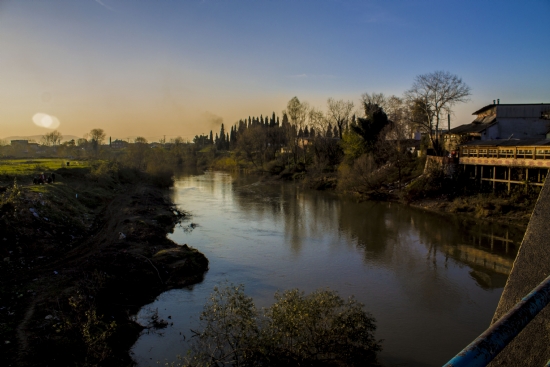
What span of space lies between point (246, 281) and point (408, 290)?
19.3 ft

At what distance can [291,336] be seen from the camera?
838 centimetres

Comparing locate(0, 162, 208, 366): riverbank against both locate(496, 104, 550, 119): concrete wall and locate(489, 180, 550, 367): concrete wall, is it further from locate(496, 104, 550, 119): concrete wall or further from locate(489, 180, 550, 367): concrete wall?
locate(496, 104, 550, 119): concrete wall

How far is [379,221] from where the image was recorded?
25.9 m

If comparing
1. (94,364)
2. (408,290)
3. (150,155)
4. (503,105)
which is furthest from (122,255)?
(150,155)

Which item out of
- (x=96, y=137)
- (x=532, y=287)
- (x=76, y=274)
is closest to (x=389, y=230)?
(x=76, y=274)

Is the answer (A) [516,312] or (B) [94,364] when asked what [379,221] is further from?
(A) [516,312]

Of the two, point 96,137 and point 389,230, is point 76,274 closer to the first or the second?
point 389,230

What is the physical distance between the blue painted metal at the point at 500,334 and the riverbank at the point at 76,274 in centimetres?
816

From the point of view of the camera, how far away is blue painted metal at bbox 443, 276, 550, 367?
1.24 meters

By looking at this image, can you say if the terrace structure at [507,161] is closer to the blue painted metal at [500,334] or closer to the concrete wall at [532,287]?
the concrete wall at [532,287]

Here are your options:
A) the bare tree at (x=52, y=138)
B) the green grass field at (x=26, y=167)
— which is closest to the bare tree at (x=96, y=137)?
the bare tree at (x=52, y=138)

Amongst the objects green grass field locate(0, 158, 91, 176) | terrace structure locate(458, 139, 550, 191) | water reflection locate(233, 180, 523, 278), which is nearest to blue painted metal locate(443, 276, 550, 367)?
water reflection locate(233, 180, 523, 278)

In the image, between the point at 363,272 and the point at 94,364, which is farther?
the point at 363,272

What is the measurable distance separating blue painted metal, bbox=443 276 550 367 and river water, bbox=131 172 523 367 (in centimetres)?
865
